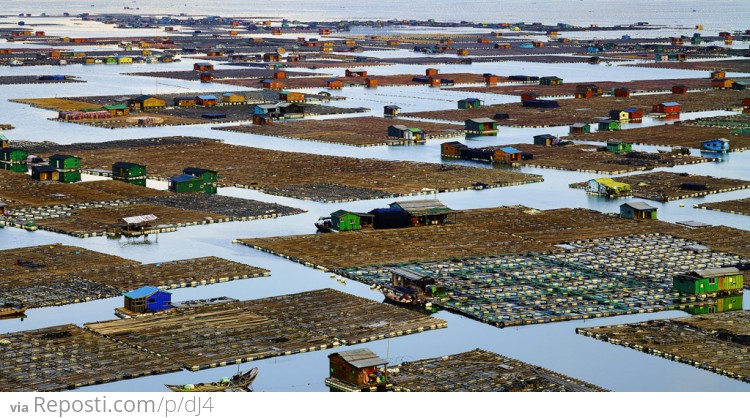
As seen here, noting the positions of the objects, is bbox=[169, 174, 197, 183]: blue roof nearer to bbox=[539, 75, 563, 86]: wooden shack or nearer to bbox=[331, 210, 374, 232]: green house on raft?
bbox=[331, 210, 374, 232]: green house on raft

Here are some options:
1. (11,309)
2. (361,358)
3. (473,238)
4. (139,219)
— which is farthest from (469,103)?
(361,358)

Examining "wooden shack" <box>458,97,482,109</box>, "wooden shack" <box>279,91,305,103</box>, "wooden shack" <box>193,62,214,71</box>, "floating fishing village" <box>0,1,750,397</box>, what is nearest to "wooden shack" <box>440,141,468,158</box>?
"floating fishing village" <box>0,1,750,397</box>

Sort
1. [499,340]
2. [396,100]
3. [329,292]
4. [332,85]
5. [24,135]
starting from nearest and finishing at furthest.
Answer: [499,340] → [329,292] → [24,135] → [396,100] → [332,85]

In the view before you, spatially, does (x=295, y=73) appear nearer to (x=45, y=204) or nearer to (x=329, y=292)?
(x=45, y=204)

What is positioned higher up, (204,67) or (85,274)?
(85,274)

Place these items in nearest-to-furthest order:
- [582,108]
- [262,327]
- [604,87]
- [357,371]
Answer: [357,371], [262,327], [582,108], [604,87]

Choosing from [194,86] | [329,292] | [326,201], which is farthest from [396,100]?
[329,292]

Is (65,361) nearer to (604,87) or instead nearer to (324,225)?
(324,225)
